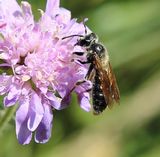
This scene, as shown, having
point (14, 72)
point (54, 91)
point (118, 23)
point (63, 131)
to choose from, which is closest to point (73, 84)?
point (54, 91)

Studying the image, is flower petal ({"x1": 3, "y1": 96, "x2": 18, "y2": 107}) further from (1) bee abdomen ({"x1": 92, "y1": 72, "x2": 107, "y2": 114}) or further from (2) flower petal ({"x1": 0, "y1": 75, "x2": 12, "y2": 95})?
(1) bee abdomen ({"x1": 92, "y1": 72, "x2": 107, "y2": 114})

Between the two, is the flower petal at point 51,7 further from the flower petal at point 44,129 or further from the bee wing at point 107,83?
the flower petal at point 44,129

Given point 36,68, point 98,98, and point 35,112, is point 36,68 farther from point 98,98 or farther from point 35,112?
point 98,98

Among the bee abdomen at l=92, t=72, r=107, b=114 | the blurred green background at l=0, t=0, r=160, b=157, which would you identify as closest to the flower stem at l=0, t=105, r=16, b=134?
the bee abdomen at l=92, t=72, r=107, b=114

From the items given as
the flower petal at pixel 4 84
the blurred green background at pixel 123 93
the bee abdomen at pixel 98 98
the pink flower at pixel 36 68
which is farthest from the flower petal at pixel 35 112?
the blurred green background at pixel 123 93

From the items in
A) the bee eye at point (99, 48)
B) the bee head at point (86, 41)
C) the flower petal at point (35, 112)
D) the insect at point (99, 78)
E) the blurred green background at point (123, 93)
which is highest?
the bee head at point (86, 41)

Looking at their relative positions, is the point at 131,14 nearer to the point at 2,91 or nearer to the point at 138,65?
the point at 138,65
